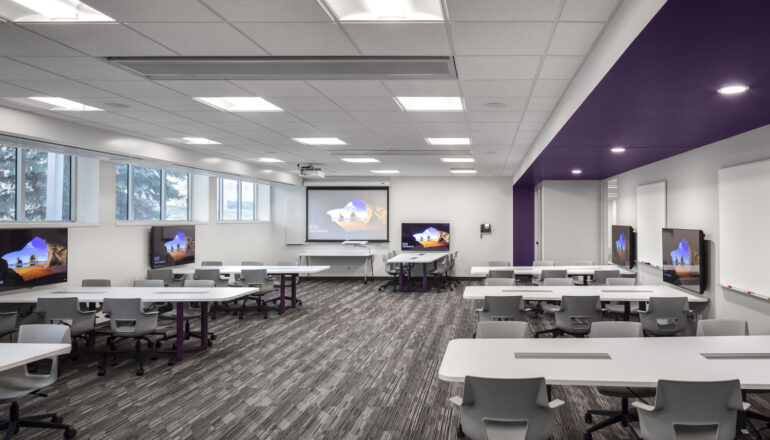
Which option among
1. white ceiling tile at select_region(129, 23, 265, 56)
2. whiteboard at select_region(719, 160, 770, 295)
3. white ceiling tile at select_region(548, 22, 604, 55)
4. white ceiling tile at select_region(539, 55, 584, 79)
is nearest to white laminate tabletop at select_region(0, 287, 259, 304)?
white ceiling tile at select_region(129, 23, 265, 56)

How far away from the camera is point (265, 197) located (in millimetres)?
13188

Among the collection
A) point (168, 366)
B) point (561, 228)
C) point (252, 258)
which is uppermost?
point (561, 228)

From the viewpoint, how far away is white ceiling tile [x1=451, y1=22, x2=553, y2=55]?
2.81 metres

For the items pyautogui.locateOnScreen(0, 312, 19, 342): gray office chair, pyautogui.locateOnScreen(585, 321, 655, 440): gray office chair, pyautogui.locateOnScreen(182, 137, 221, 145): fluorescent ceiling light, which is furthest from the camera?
pyautogui.locateOnScreen(182, 137, 221, 145): fluorescent ceiling light

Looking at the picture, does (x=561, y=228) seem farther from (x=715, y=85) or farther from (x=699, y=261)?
(x=715, y=85)

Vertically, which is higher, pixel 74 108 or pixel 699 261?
pixel 74 108

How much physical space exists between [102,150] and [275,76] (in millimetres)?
4088

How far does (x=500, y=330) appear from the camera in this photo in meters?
3.75

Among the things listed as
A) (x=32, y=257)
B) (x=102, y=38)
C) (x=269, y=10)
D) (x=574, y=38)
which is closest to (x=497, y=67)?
(x=574, y=38)

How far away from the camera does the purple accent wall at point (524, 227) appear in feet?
42.1

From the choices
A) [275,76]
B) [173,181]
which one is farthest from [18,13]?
[173,181]

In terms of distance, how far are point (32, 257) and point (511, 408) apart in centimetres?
646

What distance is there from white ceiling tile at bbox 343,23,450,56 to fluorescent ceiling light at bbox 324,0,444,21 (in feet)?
0.22

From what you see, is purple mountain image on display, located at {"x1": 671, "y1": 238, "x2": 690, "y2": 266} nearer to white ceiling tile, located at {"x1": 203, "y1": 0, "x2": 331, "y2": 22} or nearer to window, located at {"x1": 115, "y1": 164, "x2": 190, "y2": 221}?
white ceiling tile, located at {"x1": 203, "y1": 0, "x2": 331, "y2": 22}
